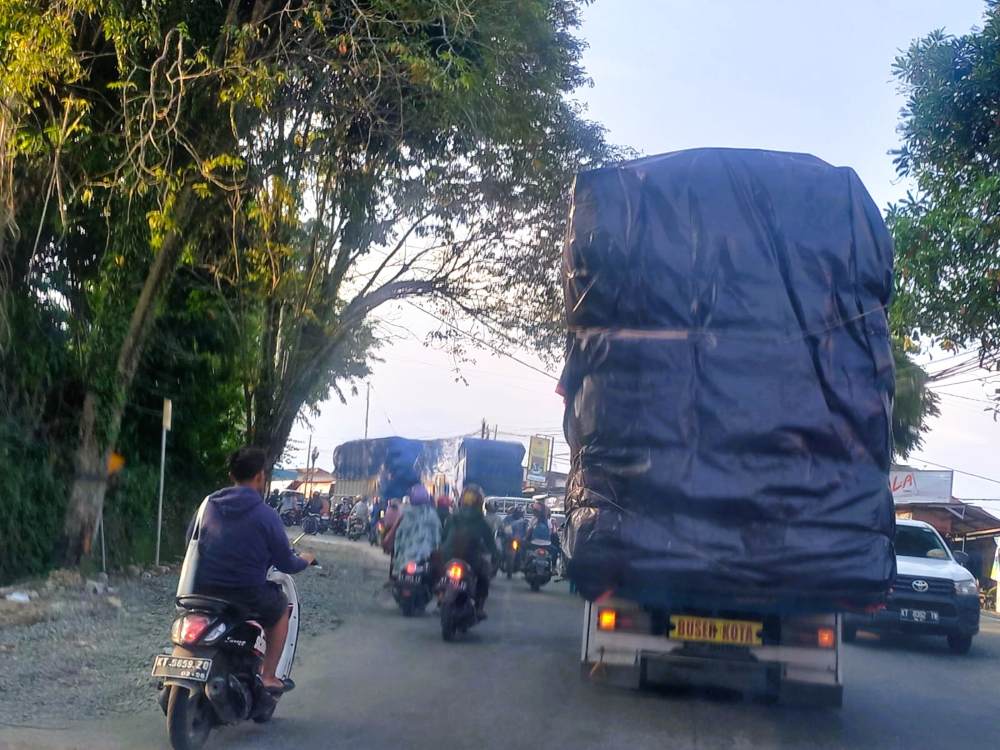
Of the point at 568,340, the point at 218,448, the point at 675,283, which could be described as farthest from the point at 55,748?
the point at 218,448

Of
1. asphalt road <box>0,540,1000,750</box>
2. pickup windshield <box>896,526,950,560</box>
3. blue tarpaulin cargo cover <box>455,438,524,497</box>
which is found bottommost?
asphalt road <box>0,540,1000,750</box>

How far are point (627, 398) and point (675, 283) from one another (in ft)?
2.73

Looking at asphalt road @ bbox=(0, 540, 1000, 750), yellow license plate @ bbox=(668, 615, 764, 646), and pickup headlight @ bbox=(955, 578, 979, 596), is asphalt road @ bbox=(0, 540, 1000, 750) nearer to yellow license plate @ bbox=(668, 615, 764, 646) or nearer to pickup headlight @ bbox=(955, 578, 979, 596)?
yellow license plate @ bbox=(668, 615, 764, 646)

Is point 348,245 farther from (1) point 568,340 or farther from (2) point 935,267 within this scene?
(1) point 568,340

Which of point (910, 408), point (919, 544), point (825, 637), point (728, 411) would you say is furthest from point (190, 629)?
point (910, 408)

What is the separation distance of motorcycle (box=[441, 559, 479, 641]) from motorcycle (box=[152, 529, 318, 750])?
4.98m

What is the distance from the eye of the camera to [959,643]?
46.5ft

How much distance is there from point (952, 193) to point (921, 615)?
511 cm

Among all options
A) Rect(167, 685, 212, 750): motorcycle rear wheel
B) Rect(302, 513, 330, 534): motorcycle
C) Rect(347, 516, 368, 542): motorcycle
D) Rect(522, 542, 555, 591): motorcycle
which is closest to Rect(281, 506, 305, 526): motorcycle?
Rect(302, 513, 330, 534): motorcycle

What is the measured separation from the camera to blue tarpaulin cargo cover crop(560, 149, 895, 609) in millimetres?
7105

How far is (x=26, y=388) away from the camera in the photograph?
14172mm

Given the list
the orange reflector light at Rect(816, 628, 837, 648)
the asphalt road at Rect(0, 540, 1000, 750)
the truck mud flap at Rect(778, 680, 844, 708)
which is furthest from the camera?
the truck mud flap at Rect(778, 680, 844, 708)

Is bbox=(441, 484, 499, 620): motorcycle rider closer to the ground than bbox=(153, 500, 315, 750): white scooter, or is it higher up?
higher up

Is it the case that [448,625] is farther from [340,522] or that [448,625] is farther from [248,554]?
[340,522]
